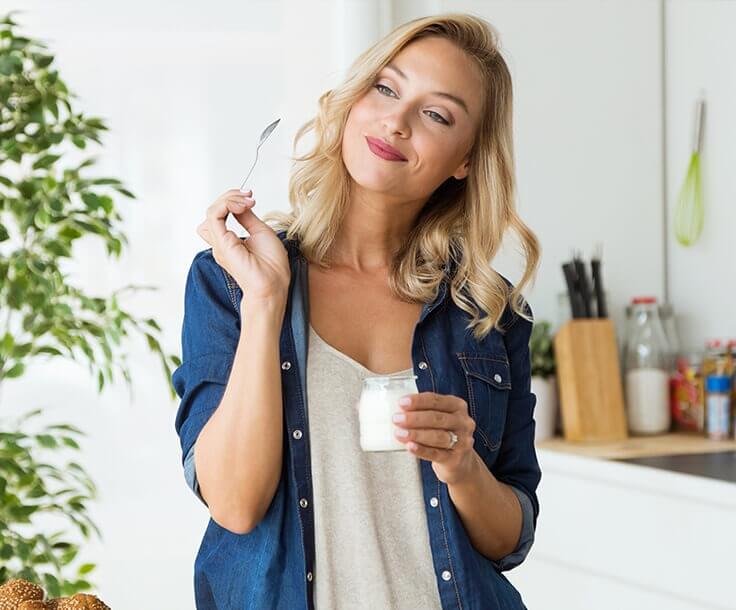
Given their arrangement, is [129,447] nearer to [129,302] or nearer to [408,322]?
[129,302]

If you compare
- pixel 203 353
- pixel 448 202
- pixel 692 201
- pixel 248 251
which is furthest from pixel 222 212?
pixel 692 201

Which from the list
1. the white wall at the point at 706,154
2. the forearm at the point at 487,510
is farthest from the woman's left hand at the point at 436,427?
the white wall at the point at 706,154

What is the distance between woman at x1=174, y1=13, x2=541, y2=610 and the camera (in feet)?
4.89

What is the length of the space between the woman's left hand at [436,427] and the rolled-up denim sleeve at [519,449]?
30 centimetres

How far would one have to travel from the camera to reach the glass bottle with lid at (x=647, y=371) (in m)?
3.35

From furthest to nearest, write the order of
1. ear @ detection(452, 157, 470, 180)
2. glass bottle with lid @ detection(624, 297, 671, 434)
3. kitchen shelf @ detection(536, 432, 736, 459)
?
glass bottle with lid @ detection(624, 297, 671, 434), kitchen shelf @ detection(536, 432, 736, 459), ear @ detection(452, 157, 470, 180)

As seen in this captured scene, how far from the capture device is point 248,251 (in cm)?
154

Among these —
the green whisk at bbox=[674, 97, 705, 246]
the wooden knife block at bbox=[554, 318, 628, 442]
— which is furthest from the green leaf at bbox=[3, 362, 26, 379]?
the green whisk at bbox=[674, 97, 705, 246]

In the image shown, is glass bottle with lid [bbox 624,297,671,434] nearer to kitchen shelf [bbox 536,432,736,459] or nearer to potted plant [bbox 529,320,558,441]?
kitchen shelf [bbox 536,432,736,459]

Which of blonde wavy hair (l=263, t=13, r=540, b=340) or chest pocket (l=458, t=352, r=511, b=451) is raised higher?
blonde wavy hair (l=263, t=13, r=540, b=340)

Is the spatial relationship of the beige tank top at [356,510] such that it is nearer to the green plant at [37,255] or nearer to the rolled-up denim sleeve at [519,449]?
the rolled-up denim sleeve at [519,449]

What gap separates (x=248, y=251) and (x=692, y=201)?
2.35 meters

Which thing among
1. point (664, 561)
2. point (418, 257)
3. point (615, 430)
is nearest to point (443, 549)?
point (418, 257)

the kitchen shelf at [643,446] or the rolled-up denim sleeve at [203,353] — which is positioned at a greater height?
the rolled-up denim sleeve at [203,353]
